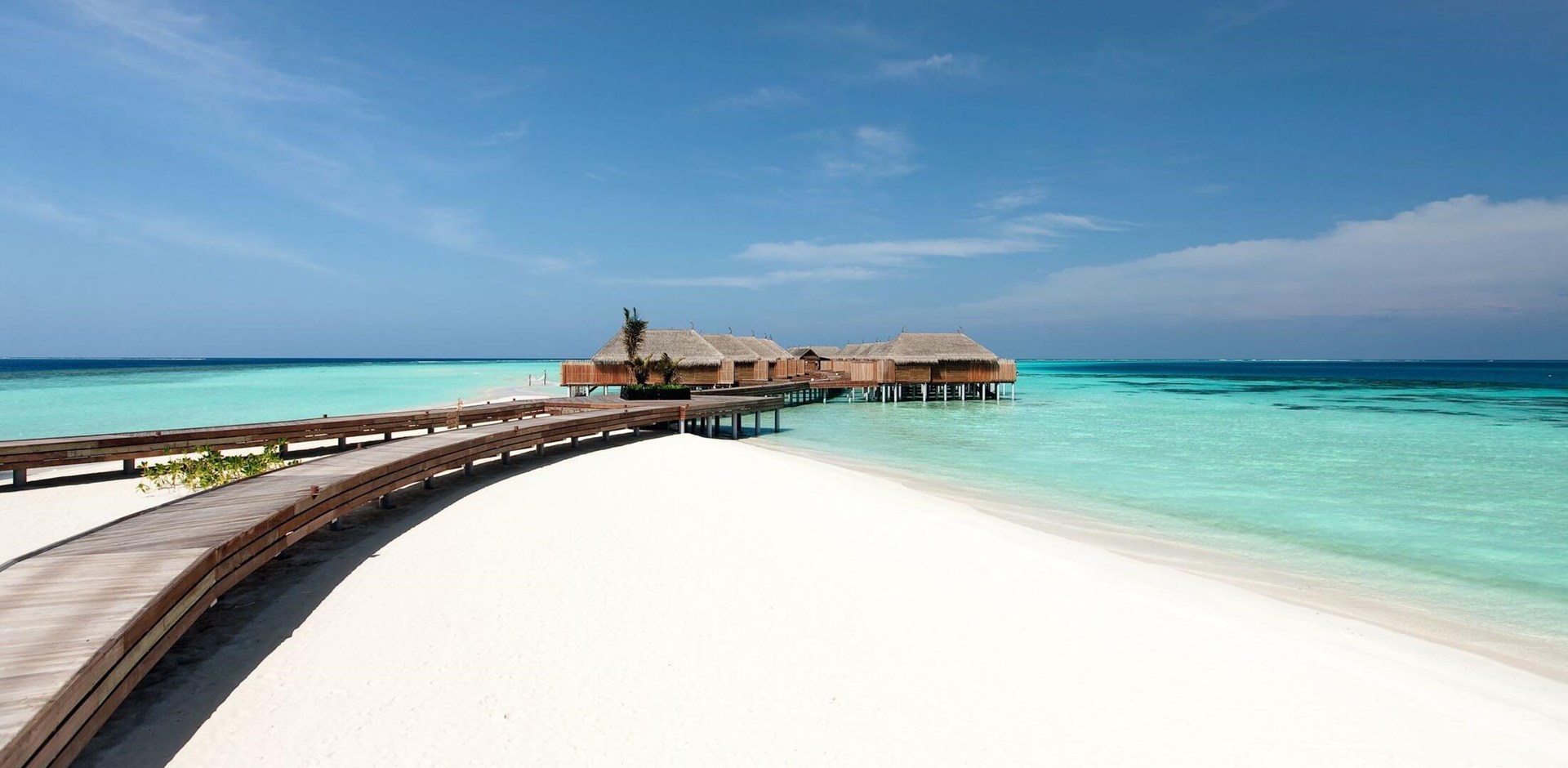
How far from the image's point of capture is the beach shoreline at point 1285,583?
6.65 m

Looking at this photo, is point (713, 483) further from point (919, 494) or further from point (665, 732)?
point (665, 732)

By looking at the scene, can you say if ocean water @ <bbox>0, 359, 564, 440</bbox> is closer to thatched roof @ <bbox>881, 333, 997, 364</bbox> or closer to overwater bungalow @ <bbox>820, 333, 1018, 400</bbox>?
overwater bungalow @ <bbox>820, 333, 1018, 400</bbox>

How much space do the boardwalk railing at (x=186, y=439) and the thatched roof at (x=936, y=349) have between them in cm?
3267

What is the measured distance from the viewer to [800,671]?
16.0ft

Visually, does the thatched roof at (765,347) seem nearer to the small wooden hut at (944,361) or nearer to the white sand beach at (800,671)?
the small wooden hut at (944,361)

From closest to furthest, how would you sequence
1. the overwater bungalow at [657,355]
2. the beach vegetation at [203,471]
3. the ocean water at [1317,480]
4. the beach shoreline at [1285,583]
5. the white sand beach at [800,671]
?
the white sand beach at [800,671] < the beach shoreline at [1285,583] < the ocean water at [1317,480] < the beach vegetation at [203,471] < the overwater bungalow at [657,355]

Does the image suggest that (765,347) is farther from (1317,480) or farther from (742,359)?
(1317,480)

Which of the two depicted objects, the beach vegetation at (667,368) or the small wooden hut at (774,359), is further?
the small wooden hut at (774,359)

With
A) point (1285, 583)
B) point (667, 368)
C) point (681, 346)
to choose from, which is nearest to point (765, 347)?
point (681, 346)

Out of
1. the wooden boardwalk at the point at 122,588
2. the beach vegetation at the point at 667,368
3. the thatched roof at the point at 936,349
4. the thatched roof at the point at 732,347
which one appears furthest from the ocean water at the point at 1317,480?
the wooden boardwalk at the point at 122,588

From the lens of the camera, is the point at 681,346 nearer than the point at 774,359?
Yes

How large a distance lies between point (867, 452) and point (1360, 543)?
12.3m

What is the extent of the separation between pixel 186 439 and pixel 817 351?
2379 inches

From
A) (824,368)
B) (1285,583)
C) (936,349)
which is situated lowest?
(1285,583)
